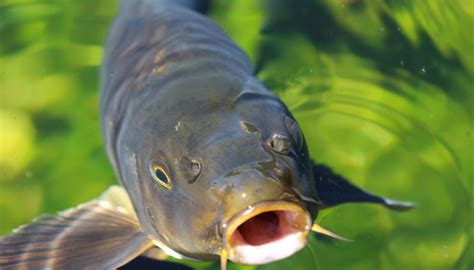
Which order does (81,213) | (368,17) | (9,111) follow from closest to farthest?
(81,213)
(9,111)
(368,17)

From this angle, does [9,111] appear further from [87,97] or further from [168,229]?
[168,229]

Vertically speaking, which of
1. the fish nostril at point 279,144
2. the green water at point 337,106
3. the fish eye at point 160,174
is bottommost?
the green water at point 337,106

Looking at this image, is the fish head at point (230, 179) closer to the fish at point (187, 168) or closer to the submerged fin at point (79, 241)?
the fish at point (187, 168)

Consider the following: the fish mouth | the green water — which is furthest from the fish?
the green water

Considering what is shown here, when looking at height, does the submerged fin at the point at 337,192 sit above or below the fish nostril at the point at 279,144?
below

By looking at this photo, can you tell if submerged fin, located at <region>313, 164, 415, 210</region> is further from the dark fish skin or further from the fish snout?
the fish snout

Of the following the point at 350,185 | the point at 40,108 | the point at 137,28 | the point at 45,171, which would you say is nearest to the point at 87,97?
the point at 40,108

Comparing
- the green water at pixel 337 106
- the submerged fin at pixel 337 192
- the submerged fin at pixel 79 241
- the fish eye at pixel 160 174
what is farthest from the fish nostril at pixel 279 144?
the green water at pixel 337 106

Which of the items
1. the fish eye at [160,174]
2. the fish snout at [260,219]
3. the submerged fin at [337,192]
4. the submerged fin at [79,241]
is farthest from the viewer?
the submerged fin at [337,192]
